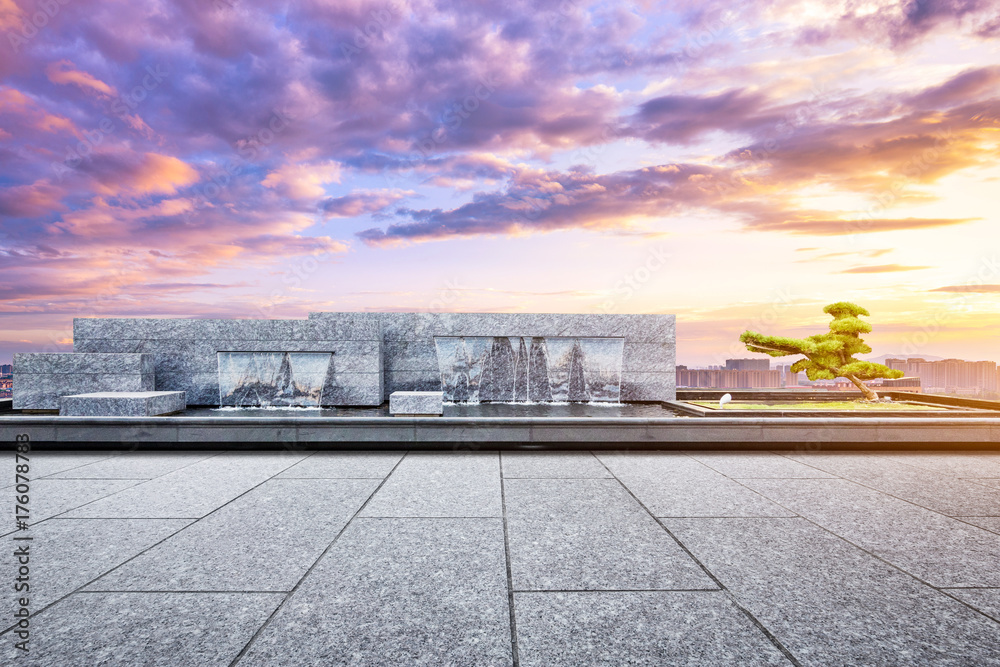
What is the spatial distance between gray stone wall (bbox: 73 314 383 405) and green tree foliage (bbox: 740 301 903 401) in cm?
1019

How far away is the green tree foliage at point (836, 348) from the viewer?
13.6 m

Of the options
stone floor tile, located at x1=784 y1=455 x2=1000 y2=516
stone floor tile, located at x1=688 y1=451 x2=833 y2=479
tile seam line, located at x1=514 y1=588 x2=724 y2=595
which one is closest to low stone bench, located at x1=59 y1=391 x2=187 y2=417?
tile seam line, located at x1=514 y1=588 x2=724 y2=595

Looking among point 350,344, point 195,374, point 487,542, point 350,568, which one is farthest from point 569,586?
point 195,374

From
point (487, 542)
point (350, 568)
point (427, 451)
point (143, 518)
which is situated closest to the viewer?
point (350, 568)

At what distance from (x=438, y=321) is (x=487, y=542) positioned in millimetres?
10395

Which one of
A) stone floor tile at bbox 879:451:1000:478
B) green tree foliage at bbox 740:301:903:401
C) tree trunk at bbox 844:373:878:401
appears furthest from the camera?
tree trunk at bbox 844:373:878:401

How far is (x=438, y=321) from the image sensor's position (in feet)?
49.1

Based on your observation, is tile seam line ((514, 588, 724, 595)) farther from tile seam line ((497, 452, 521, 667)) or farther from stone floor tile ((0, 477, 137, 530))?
stone floor tile ((0, 477, 137, 530))

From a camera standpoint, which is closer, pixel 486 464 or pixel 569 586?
pixel 569 586

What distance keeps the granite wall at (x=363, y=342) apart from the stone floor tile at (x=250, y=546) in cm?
734

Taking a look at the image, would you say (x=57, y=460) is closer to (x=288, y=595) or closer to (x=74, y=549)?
(x=74, y=549)

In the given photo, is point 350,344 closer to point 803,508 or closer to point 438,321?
point 438,321

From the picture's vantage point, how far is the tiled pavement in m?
3.33

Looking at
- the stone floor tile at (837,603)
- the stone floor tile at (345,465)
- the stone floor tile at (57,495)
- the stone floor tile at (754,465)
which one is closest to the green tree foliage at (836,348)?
the stone floor tile at (754,465)
